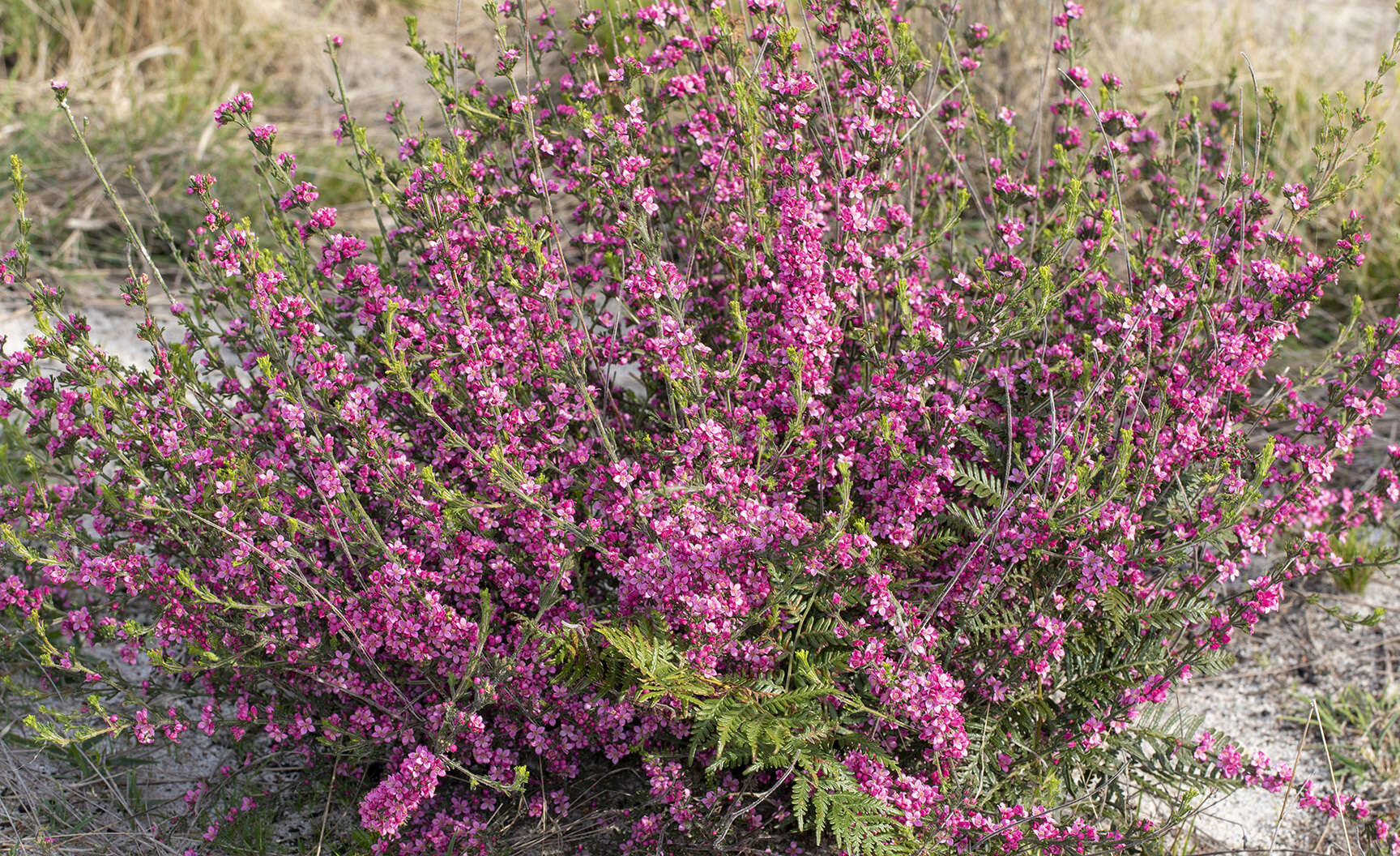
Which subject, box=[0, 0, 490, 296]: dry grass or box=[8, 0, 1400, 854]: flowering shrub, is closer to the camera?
box=[8, 0, 1400, 854]: flowering shrub

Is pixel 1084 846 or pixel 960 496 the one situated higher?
pixel 960 496

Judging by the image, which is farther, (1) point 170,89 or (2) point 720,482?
(1) point 170,89

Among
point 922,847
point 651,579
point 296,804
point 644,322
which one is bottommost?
point 296,804

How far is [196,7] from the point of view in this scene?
6.64 m

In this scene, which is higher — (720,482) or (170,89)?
(720,482)

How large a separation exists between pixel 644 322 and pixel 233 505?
949mm

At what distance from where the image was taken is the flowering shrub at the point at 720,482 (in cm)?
216

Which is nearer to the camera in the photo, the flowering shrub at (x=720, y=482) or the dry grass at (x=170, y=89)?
the flowering shrub at (x=720, y=482)

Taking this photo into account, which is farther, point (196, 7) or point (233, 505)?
point (196, 7)

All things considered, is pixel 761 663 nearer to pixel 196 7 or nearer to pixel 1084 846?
pixel 1084 846

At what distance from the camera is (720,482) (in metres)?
2.14

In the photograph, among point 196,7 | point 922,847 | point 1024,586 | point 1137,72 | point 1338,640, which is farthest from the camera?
point 196,7

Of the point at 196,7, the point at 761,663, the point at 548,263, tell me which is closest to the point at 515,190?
the point at 548,263

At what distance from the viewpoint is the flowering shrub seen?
216cm
